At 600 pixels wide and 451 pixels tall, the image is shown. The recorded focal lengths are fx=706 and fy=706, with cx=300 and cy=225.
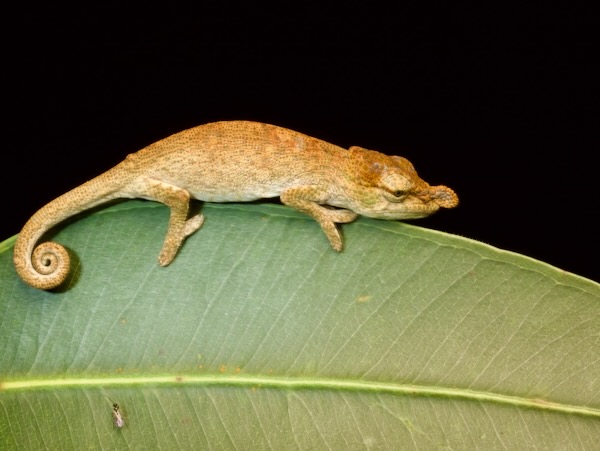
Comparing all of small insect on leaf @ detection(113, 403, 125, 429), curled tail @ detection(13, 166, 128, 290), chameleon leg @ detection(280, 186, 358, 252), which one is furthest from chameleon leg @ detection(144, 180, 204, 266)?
small insect on leaf @ detection(113, 403, 125, 429)

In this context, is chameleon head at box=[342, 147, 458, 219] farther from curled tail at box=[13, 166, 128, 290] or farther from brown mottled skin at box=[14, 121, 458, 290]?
curled tail at box=[13, 166, 128, 290]

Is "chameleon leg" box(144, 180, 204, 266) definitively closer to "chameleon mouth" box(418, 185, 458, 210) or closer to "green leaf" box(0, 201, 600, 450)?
"green leaf" box(0, 201, 600, 450)

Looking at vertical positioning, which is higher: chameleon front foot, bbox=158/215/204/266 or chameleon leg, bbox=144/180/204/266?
chameleon leg, bbox=144/180/204/266

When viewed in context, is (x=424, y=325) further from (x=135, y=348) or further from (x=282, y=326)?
(x=135, y=348)

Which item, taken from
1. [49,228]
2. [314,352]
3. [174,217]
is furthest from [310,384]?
[49,228]

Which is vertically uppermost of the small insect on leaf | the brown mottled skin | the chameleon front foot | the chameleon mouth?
the brown mottled skin

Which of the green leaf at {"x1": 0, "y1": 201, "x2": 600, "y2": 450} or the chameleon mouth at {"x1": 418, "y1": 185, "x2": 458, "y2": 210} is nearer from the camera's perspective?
the green leaf at {"x1": 0, "y1": 201, "x2": 600, "y2": 450}
